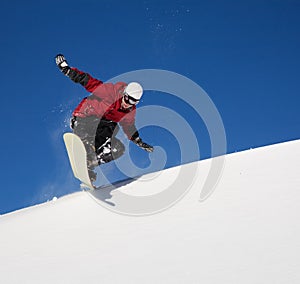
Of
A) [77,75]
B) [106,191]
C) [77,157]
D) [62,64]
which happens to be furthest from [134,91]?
[106,191]

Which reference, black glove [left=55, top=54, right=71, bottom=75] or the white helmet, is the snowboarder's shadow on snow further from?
black glove [left=55, top=54, right=71, bottom=75]

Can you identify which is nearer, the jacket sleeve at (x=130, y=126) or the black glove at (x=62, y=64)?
the black glove at (x=62, y=64)

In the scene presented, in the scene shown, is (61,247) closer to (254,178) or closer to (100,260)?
(100,260)

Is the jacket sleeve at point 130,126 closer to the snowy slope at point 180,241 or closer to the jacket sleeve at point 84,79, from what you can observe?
the jacket sleeve at point 84,79

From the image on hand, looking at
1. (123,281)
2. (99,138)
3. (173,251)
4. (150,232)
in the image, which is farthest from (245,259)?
(99,138)

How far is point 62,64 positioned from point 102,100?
698 mm

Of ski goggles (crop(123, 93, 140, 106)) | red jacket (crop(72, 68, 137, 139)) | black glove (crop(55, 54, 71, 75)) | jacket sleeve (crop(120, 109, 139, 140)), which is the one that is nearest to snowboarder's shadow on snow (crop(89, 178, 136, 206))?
jacket sleeve (crop(120, 109, 139, 140))

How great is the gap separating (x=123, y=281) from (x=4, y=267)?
997 mm

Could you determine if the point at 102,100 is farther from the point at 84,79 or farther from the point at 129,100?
the point at 129,100

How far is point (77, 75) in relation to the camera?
4621 millimetres

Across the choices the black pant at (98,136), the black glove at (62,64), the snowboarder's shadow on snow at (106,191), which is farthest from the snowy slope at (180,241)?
the black glove at (62,64)

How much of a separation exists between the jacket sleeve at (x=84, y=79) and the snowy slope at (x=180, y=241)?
67.0 inches

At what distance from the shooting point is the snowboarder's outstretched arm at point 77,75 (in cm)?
454

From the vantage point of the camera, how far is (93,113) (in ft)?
15.5
